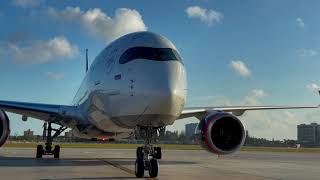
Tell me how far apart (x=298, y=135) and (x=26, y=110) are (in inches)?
5700

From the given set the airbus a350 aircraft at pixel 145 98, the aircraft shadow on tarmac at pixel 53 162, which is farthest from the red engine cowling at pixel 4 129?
the aircraft shadow on tarmac at pixel 53 162

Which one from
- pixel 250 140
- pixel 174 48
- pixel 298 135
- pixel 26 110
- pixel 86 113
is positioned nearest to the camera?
pixel 174 48

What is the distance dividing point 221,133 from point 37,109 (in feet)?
28.7

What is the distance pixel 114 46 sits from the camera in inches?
605

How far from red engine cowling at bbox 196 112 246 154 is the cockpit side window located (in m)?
2.64

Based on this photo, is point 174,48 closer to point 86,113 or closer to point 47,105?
point 86,113

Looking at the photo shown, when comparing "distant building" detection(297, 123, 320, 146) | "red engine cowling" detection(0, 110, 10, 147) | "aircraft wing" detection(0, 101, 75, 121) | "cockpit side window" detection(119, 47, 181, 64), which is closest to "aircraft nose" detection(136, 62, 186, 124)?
"cockpit side window" detection(119, 47, 181, 64)

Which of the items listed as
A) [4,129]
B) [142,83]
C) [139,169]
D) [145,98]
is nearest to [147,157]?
[139,169]

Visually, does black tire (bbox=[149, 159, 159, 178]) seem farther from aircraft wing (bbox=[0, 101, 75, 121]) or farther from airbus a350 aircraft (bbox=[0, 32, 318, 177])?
aircraft wing (bbox=[0, 101, 75, 121])

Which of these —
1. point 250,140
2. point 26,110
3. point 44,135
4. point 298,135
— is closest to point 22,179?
point 26,110

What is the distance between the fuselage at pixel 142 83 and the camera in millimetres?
11547

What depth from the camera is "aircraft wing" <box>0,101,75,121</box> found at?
19.0 m

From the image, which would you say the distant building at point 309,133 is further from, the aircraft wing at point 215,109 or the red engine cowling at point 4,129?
the red engine cowling at point 4,129

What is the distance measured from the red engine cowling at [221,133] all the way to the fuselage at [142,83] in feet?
6.95
